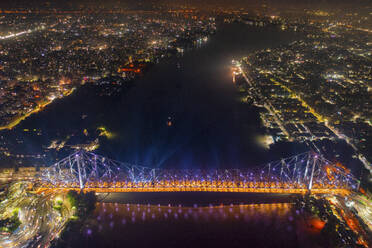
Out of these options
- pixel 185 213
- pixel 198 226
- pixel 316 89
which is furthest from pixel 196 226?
pixel 316 89

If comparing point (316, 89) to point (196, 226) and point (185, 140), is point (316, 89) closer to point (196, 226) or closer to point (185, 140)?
point (185, 140)

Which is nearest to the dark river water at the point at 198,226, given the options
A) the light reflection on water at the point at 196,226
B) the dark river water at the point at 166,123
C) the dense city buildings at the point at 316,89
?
the light reflection on water at the point at 196,226

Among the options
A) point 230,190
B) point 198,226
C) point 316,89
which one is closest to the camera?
point 198,226

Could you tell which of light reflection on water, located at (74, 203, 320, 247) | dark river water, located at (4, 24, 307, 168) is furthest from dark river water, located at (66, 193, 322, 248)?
dark river water, located at (4, 24, 307, 168)

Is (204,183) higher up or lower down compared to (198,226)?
higher up

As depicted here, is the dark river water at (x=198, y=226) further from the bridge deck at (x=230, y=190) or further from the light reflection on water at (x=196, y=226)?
the bridge deck at (x=230, y=190)

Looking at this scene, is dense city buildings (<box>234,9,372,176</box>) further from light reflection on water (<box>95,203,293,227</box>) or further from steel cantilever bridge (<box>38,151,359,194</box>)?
light reflection on water (<box>95,203,293,227</box>)
